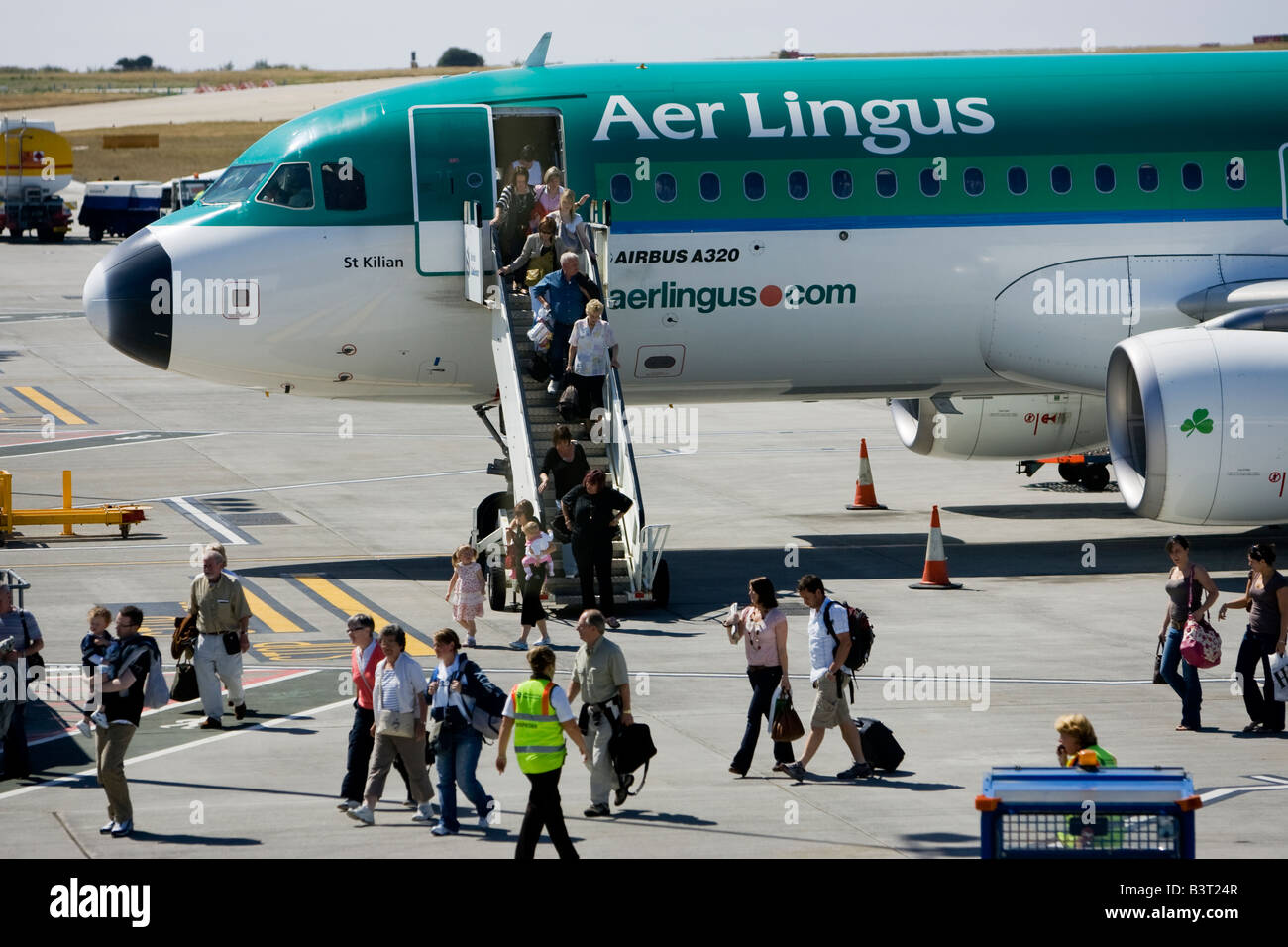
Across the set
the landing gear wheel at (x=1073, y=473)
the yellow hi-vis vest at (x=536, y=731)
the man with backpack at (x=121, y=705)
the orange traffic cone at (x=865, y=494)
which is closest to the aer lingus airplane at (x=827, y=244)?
the orange traffic cone at (x=865, y=494)

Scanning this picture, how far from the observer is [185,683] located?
1864cm

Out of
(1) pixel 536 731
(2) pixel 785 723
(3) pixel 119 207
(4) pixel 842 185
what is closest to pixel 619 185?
(4) pixel 842 185

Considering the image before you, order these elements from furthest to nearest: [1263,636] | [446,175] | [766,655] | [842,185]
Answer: [842,185] < [446,175] < [1263,636] < [766,655]

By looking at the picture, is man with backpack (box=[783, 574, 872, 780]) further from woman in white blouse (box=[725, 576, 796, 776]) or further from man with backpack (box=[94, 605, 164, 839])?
man with backpack (box=[94, 605, 164, 839])

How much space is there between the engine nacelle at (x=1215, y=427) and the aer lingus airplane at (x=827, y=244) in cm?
4

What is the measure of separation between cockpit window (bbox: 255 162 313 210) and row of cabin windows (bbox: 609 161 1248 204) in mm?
4103

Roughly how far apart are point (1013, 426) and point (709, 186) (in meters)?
7.29

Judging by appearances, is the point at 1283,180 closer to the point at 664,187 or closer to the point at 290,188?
the point at 664,187

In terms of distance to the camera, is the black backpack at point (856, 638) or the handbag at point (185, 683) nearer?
the black backpack at point (856, 638)

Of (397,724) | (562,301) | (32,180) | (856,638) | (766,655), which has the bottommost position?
(397,724)

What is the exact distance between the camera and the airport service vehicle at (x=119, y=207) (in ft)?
295

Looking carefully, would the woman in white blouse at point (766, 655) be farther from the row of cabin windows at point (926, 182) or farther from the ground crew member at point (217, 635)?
the row of cabin windows at point (926, 182)

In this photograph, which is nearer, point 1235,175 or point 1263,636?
point 1263,636
